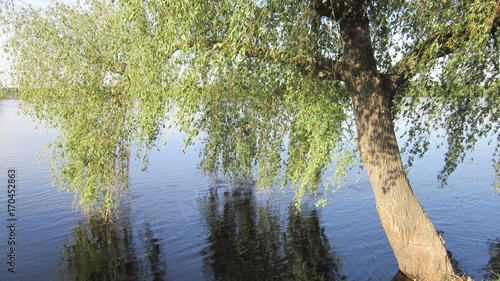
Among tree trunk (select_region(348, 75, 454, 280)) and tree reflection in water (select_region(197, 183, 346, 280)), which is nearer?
tree trunk (select_region(348, 75, 454, 280))

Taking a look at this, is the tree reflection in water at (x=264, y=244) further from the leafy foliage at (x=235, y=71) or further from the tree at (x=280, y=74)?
the tree at (x=280, y=74)

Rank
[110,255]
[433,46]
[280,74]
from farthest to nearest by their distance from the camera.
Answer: [110,255]
[280,74]
[433,46]

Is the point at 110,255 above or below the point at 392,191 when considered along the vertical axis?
below

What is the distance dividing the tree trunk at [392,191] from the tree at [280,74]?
0.03 meters

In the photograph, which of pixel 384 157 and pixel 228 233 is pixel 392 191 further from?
pixel 228 233

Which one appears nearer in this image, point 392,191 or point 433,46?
point 433,46

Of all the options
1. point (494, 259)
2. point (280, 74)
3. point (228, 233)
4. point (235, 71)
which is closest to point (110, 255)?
point (228, 233)

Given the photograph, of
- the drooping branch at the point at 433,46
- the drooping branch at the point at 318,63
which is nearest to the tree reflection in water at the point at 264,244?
the drooping branch at the point at 318,63

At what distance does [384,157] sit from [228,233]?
27.3 feet

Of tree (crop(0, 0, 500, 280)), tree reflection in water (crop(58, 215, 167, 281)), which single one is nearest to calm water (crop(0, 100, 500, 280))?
tree reflection in water (crop(58, 215, 167, 281))

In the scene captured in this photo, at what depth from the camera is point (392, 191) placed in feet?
29.1

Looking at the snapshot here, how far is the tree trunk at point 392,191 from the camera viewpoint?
29.0ft

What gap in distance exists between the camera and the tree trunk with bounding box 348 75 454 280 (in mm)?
8852

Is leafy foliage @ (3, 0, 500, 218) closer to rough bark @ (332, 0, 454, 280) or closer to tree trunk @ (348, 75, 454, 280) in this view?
rough bark @ (332, 0, 454, 280)
